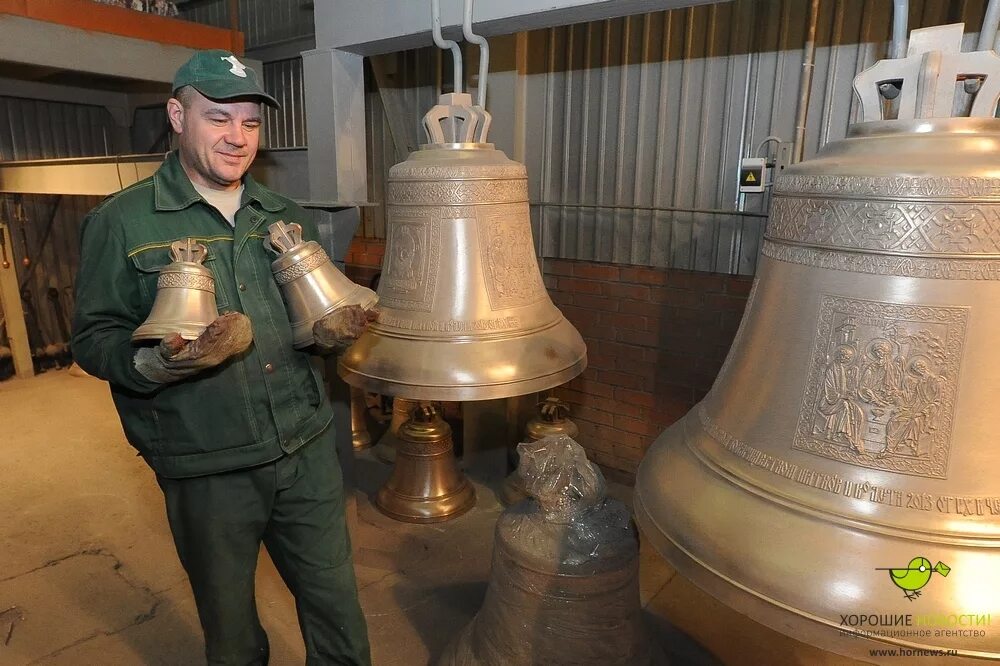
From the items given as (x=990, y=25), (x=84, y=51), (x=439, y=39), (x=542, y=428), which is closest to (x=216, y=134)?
(x=439, y=39)

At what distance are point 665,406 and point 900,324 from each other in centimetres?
256

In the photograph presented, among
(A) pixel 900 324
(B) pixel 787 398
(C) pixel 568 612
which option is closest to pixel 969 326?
(A) pixel 900 324

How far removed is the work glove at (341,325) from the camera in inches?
55.1

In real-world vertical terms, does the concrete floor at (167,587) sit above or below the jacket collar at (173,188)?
below

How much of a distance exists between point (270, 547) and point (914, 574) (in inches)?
62.1

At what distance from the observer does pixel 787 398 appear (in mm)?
919

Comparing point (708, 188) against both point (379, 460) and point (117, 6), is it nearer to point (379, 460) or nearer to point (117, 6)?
point (379, 460)

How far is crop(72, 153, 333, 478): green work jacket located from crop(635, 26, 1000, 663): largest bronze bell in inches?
41.3

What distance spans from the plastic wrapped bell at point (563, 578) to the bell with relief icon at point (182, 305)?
111 cm

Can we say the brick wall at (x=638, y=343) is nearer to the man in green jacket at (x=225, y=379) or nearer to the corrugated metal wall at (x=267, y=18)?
the man in green jacket at (x=225, y=379)

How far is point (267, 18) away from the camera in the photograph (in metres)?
4.78

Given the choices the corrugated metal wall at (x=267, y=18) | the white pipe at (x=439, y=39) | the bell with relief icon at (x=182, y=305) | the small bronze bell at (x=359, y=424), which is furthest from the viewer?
the corrugated metal wall at (x=267, y=18)

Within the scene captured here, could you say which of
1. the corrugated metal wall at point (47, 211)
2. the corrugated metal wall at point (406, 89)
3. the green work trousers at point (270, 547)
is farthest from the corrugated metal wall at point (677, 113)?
the corrugated metal wall at point (47, 211)

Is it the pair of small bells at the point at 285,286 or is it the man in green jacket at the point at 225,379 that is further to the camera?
the man in green jacket at the point at 225,379
